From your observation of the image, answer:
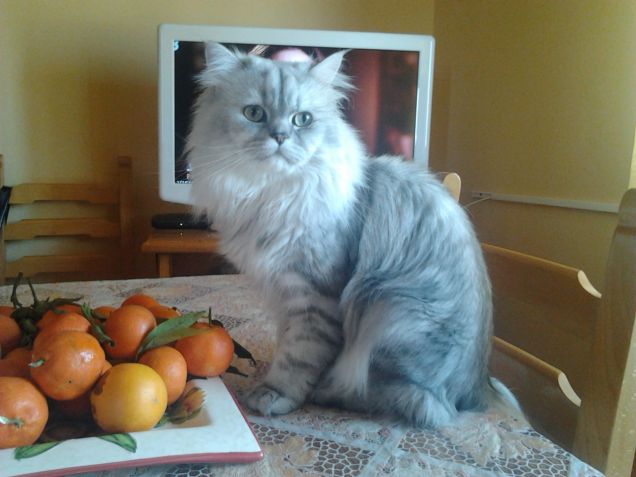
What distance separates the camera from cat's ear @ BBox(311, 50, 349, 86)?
943 millimetres

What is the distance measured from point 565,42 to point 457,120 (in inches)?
27.5

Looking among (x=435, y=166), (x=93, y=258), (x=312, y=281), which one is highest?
(x=435, y=166)

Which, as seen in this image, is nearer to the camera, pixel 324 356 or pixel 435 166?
pixel 324 356

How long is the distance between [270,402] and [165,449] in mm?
237

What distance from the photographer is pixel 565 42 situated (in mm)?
1637

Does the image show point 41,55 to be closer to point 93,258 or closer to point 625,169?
point 93,258

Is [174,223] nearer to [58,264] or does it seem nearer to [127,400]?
[58,264]

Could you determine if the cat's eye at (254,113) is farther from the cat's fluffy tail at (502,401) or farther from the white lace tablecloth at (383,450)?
the cat's fluffy tail at (502,401)

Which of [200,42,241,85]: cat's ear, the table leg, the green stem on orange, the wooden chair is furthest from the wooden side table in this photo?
the green stem on orange

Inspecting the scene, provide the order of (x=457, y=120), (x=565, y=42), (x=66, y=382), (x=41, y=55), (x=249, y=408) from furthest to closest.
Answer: (x=457, y=120) → (x=41, y=55) → (x=565, y=42) → (x=249, y=408) → (x=66, y=382)

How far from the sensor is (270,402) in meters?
0.72

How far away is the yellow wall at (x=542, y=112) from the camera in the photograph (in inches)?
57.4

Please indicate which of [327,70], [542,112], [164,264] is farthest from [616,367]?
[164,264]

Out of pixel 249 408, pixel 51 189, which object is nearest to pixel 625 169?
pixel 249 408
